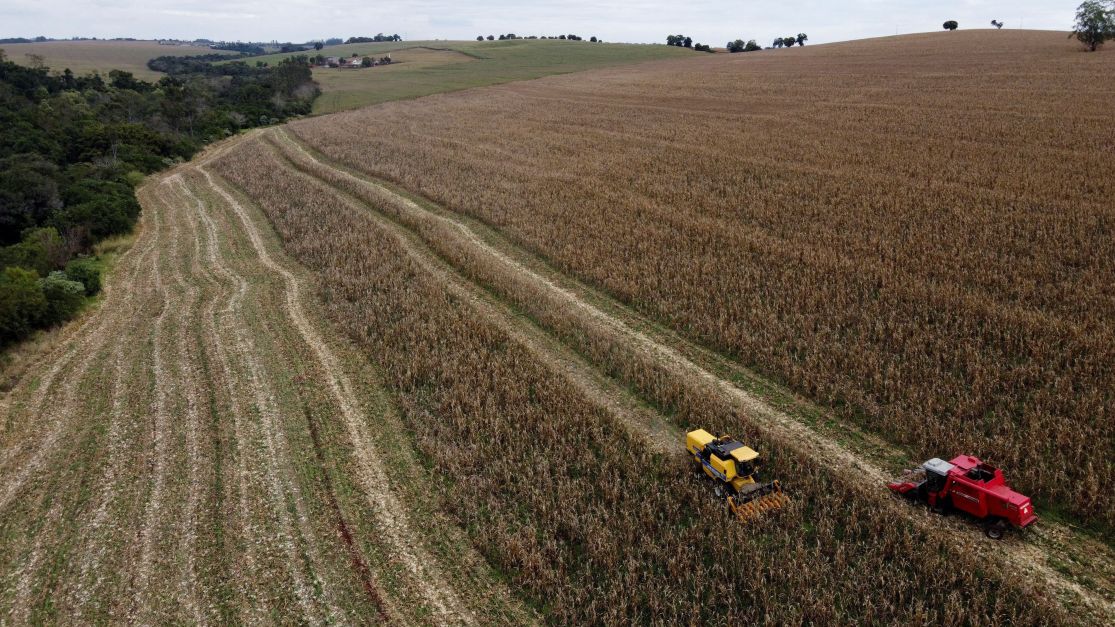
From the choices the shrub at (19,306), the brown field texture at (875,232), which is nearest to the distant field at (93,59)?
the brown field texture at (875,232)

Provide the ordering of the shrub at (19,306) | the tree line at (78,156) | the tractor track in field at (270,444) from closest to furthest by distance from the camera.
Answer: the tractor track in field at (270,444) → the shrub at (19,306) → the tree line at (78,156)

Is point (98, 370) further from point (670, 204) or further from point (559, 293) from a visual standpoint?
point (670, 204)

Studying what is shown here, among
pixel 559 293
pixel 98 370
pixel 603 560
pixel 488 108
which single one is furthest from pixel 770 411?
pixel 488 108

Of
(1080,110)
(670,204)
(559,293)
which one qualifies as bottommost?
(559,293)

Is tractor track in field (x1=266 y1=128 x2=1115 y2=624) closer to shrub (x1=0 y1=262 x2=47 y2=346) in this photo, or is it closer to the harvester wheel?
the harvester wheel

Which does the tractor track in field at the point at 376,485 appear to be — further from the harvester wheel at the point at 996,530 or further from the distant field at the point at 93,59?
the distant field at the point at 93,59

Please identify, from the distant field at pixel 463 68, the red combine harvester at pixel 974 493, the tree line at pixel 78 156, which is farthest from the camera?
the distant field at pixel 463 68
